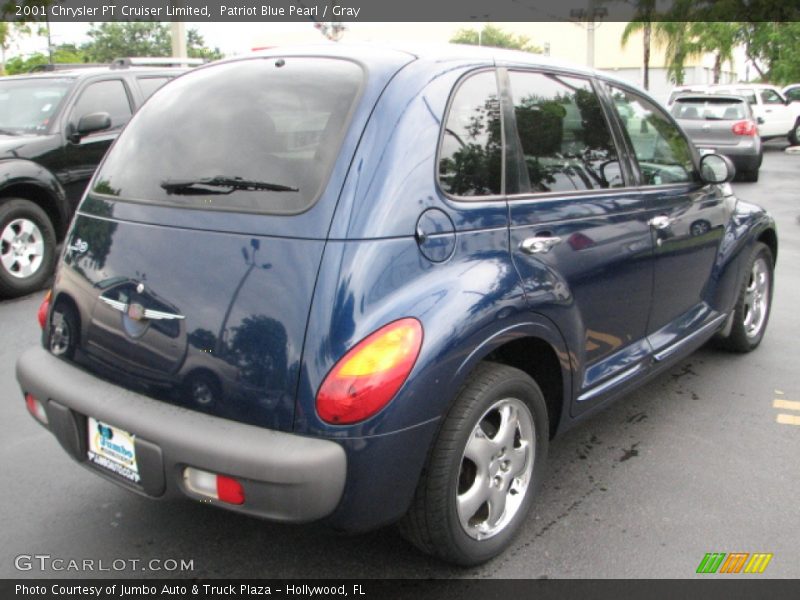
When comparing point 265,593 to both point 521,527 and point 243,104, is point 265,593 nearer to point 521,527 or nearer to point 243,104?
point 521,527

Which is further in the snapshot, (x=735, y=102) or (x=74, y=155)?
(x=735, y=102)

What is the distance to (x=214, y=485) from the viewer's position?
7.58 feet

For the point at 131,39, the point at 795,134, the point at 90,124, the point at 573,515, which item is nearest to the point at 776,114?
the point at 795,134

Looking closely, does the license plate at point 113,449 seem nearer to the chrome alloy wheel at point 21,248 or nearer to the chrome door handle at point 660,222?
the chrome door handle at point 660,222

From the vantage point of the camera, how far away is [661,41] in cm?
3759

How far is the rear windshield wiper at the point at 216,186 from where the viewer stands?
252cm

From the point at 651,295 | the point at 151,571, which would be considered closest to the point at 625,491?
the point at 651,295

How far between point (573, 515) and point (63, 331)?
Answer: 212 cm

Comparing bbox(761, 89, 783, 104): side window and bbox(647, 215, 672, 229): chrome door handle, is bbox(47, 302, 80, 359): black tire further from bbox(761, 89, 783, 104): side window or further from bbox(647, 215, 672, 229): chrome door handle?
bbox(761, 89, 783, 104): side window

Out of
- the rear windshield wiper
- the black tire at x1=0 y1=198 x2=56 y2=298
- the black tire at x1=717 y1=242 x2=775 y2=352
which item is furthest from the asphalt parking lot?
the black tire at x1=0 y1=198 x2=56 y2=298

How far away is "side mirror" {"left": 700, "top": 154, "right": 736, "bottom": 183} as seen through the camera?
4176 mm

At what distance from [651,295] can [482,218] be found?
1.35 meters

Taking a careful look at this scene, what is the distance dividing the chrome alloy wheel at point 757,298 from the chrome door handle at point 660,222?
1460 mm

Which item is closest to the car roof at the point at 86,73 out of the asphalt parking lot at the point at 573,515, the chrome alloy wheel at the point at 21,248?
the chrome alloy wheel at the point at 21,248
